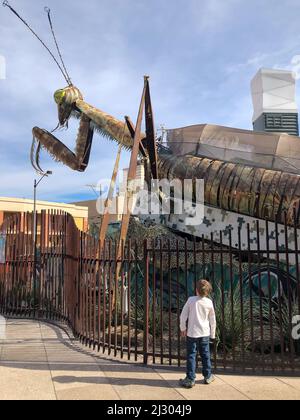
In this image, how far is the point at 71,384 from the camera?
4980mm

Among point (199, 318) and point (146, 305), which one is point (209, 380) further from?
point (146, 305)

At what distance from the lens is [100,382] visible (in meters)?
5.09

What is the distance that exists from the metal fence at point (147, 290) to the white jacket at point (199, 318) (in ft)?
1.98

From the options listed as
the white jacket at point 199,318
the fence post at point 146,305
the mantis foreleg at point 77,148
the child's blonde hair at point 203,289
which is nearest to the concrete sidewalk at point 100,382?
the fence post at point 146,305

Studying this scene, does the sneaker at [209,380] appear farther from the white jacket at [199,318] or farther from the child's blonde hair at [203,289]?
the child's blonde hair at [203,289]

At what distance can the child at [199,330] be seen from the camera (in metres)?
4.94

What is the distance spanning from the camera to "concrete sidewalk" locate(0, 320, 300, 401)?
4598 millimetres

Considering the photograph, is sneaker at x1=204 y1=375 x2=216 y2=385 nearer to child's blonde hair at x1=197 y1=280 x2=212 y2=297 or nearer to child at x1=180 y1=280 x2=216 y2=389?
child at x1=180 y1=280 x2=216 y2=389

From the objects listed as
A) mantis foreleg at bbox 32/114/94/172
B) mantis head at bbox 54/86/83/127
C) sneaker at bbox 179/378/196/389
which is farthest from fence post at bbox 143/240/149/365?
mantis head at bbox 54/86/83/127

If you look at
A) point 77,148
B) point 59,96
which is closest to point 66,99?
point 59,96

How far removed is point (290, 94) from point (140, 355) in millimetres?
16113

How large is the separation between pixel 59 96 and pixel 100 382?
10892 mm
